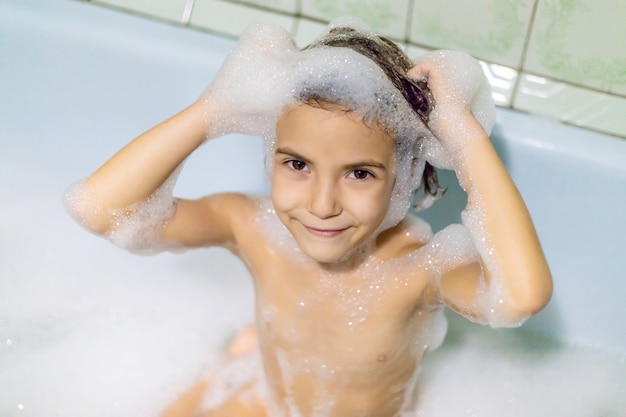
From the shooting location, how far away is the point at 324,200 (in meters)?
0.81

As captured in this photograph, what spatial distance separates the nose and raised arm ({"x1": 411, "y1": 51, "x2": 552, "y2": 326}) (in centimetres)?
18

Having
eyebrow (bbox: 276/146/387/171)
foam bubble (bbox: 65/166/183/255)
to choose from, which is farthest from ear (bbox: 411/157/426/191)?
foam bubble (bbox: 65/166/183/255)

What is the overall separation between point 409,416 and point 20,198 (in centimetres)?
89

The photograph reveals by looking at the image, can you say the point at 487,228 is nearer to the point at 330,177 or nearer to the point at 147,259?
the point at 330,177

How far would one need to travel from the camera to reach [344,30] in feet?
3.21

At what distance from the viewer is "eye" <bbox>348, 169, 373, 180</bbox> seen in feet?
2.73

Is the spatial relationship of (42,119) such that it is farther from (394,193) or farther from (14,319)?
(394,193)

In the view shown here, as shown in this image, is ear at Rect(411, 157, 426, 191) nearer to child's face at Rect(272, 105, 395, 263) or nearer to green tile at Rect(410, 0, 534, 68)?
child's face at Rect(272, 105, 395, 263)

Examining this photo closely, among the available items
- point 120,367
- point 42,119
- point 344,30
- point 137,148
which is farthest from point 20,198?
point 344,30

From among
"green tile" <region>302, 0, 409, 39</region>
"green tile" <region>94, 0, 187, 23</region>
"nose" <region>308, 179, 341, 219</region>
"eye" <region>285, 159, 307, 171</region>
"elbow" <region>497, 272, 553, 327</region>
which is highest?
"green tile" <region>302, 0, 409, 39</region>

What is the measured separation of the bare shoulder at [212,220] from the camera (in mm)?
973

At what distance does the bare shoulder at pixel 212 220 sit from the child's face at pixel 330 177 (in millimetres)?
158

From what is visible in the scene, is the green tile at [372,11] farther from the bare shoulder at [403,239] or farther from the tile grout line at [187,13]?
the bare shoulder at [403,239]

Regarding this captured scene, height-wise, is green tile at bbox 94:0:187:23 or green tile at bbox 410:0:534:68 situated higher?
green tile at bbox 410:0:534:68
